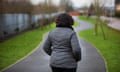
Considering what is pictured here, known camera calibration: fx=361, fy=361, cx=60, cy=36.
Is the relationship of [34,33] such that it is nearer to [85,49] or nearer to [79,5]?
[85,49]

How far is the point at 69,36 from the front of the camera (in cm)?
→ 360

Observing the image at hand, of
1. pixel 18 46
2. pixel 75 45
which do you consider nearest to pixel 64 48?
pixel 75 45

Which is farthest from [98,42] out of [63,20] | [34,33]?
[63,20]

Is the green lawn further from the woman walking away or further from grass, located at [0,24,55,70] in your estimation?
the woman walking away

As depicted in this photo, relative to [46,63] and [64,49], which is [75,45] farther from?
[46,63]

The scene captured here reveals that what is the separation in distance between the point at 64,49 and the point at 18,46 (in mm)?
5905

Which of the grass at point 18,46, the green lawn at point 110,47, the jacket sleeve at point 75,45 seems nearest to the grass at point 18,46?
the grass at point 18,46

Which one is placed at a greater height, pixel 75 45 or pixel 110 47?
pixel 75 45

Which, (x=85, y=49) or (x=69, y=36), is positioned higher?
(x=69, y=36)

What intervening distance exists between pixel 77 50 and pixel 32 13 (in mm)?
7222

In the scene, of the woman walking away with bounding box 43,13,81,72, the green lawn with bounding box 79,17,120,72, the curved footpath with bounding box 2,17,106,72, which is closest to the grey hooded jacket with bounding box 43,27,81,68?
the woman walking away with bounding box 43,13,81,72

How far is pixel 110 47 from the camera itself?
29.3 ft

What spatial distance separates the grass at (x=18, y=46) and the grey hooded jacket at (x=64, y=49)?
14.3ft

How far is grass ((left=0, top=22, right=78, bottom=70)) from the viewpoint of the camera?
847 cm
